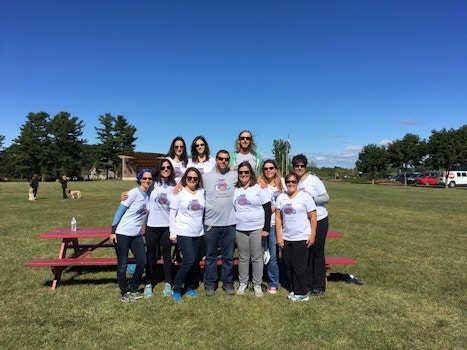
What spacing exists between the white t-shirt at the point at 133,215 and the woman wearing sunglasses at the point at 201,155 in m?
1.03

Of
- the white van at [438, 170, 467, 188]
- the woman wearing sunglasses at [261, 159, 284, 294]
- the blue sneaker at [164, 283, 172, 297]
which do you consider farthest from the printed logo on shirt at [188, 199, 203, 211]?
the white van at [438, 170, 467, 188]

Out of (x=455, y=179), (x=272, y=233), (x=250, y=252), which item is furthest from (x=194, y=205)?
(x=455, y=179)

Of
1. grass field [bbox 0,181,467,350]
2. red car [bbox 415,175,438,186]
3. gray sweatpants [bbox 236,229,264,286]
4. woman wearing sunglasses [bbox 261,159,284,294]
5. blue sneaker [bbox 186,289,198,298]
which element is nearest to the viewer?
grass field [bbox 0,181,467,350]

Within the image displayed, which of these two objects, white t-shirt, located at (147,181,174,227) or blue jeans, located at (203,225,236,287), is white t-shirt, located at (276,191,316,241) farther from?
white t-shirt, located at (147,181,174,227)

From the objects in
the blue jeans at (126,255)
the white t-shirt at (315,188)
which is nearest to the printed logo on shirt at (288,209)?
the white t-shirt at (315,188)

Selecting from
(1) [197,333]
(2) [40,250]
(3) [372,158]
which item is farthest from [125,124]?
(1) [197,333]

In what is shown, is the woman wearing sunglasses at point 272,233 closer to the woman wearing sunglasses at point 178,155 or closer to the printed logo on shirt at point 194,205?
the printed logo on shirt at point 194,205

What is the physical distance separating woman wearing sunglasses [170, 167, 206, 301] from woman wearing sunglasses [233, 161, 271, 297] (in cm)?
57

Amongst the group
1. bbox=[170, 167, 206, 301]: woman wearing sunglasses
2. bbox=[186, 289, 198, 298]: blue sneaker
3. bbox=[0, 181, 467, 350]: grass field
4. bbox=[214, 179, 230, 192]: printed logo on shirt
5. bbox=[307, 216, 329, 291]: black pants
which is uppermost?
bbox=[214, 179, 230, 192]: printed logo on shirt

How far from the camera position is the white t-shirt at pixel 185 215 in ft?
15.6

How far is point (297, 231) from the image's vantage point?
15.6ft

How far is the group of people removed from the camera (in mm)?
4758

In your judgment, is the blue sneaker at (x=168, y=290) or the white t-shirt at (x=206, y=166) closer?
the blue sneaker at (x=168, y=290)

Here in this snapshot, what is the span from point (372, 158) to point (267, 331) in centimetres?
5939
